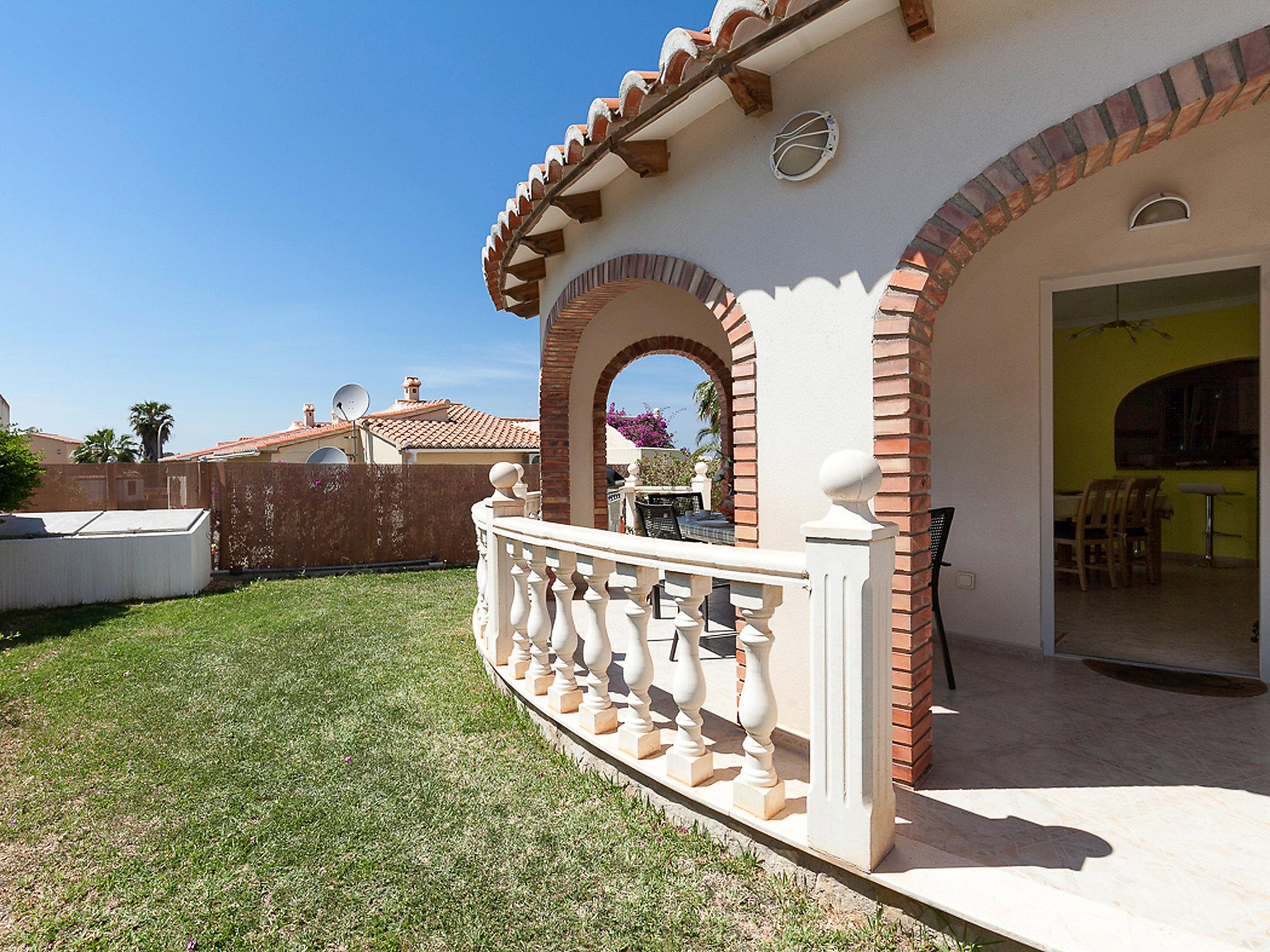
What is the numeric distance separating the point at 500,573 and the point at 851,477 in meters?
2.56

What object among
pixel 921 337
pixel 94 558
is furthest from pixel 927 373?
pixel 94 558

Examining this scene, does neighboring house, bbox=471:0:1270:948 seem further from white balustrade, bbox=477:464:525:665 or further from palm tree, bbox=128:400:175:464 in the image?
palm tree, bbox=128:400:175:464

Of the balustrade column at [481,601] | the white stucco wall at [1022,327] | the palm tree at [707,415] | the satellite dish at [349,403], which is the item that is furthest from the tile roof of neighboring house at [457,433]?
the white stucco wall at [1022,327]

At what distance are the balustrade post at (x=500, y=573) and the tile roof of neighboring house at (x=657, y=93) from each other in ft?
6.31

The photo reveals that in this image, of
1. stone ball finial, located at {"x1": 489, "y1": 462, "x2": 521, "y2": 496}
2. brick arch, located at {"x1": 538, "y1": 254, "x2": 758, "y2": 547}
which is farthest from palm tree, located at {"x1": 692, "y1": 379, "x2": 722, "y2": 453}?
stone ball finial, located at {"x1": 489, "y1": 462, "x2": 521, "y2": 496}

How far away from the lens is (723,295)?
3.25 metres

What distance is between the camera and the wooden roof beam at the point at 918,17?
2402mm

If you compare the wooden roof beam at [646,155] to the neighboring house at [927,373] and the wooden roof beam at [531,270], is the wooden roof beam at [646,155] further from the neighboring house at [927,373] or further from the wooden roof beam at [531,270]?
the wooden roof beam at [531,270]

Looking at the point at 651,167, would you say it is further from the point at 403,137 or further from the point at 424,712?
the point at 403,137

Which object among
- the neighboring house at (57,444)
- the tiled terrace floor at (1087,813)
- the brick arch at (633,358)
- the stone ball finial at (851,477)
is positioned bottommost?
the tiled terrace floor at (1087,813)

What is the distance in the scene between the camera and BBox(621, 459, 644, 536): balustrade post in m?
8.62

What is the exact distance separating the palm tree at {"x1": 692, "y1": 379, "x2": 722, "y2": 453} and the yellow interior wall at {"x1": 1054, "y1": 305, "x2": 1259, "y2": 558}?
1293 cm

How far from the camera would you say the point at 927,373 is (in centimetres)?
272

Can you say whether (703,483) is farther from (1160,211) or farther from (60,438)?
(60,438)
